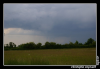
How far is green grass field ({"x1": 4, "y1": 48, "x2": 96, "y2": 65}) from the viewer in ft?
17.5

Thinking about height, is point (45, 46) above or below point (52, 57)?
above

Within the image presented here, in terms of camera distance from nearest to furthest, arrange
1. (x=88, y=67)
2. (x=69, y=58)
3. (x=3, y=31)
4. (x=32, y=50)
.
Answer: (x=88, y=67)
(x=3, y=31)
(x=69, y=58)
(x=32, y=50)

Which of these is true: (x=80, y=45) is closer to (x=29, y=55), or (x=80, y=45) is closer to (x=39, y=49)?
(x=39, y=49)

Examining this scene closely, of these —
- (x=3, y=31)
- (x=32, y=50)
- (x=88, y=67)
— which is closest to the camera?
(x=88, y=67)

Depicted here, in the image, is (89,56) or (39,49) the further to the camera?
(39,49)

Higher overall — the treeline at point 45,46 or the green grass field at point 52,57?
the treeline at point 45,46

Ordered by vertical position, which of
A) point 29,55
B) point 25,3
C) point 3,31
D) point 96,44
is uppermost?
point 25,3

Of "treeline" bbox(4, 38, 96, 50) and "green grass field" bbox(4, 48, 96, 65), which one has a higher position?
"treeline" bbox(4, 38, 96, 50)

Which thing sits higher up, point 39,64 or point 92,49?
point 92,49

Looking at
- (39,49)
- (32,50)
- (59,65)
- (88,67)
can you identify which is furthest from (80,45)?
(32,50)

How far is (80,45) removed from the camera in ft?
19.5

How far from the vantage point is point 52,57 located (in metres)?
5.79

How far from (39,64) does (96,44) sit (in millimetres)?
3515

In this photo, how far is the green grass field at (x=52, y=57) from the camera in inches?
210
